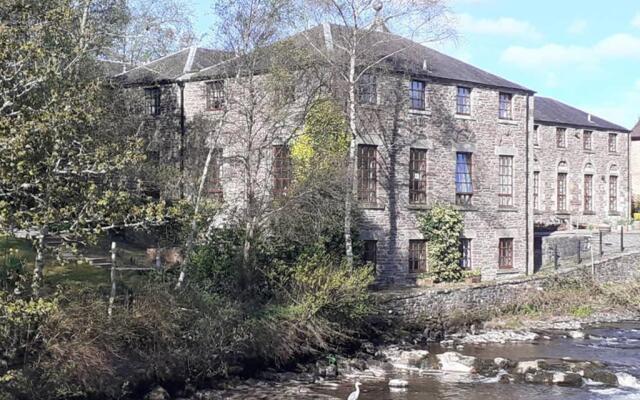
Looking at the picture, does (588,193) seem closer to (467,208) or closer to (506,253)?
(506,253)

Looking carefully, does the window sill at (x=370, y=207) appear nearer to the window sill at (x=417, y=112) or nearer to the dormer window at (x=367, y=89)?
the dormer window at (x=367, y=89)

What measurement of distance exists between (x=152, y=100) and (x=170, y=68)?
61.5 inches

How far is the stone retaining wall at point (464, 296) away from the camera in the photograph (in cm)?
2339

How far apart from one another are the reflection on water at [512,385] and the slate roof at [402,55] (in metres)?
9.84

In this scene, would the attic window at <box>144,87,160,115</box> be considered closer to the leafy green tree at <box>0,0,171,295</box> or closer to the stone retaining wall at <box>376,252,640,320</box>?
the stone retaining wall at <box>376,252,640,320</box>

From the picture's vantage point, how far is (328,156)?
22.0m

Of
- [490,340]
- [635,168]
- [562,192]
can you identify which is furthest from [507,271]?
[635,168]

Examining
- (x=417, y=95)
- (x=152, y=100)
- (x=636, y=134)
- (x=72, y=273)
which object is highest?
(x=636, y=134)

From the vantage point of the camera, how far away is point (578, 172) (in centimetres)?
4125

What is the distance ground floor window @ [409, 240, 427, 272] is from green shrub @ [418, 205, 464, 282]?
242mm

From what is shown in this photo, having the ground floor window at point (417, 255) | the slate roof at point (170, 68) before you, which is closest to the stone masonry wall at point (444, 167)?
the ground floor window at point (417, 255)

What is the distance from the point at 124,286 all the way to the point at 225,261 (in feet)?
12.3

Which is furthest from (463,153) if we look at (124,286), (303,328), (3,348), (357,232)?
(3,348)

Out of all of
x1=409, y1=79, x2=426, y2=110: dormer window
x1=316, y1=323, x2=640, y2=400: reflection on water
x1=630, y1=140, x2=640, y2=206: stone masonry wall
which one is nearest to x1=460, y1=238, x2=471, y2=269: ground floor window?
x1=409, y1=79, x2=426, y2=110: dormer window
